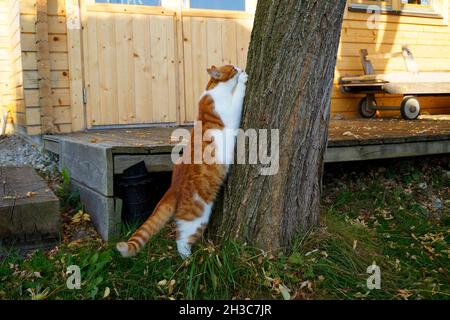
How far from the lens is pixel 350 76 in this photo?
650cm

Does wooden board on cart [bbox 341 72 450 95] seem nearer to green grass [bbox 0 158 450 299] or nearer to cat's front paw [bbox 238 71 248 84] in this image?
green grass [bbox 0 158 450 299]

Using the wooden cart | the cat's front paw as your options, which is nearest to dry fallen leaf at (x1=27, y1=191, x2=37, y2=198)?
the cat's front paw

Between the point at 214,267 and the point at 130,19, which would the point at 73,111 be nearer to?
the point at 130,19

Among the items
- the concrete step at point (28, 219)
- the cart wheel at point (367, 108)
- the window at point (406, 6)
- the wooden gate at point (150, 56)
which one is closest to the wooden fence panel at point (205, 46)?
the wooden gate at point (150, 56)

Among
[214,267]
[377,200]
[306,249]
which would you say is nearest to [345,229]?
[306,249]

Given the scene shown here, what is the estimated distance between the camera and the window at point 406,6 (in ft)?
21.4

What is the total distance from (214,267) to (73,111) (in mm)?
3178

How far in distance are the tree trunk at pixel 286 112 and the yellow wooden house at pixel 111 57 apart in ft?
9.36

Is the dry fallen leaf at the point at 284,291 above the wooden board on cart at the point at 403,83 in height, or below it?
below

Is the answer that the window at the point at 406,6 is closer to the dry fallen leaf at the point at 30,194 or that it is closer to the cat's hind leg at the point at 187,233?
the cat's hind leg at the point at 187,233

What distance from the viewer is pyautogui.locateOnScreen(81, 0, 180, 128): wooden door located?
5004 mm

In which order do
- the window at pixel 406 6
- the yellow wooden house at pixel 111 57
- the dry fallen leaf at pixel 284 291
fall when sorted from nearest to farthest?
the dry fallen leaf at pixel 284 291
the yellow wooden house at pixel 111 57
the window at pixel 406 6
